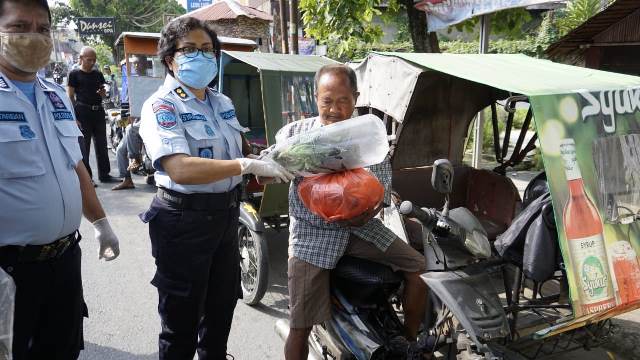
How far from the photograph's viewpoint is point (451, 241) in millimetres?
2332

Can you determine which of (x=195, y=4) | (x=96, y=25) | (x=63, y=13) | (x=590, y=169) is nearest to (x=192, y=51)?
(x=590, y=169)

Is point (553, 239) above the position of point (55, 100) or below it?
below

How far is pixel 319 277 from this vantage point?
2.33 meters

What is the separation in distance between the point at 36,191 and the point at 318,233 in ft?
3.89

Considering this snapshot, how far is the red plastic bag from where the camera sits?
1991mm

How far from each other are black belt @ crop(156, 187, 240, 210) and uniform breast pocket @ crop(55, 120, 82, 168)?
1.21ft

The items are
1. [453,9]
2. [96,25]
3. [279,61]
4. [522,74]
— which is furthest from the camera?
[96,25]

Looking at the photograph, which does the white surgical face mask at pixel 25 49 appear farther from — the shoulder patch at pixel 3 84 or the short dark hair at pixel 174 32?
the short dark hair at pixel 174 32

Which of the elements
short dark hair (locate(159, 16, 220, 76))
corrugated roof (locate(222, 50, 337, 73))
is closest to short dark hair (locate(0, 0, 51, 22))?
short dark hair (locate(159, 16, 220, 76))

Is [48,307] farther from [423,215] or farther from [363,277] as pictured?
[423,215]

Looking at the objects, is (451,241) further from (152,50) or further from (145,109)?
(152,50)

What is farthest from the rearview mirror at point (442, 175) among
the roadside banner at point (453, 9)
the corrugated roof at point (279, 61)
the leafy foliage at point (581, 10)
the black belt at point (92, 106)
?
the leafy foliage at point (581, 10)

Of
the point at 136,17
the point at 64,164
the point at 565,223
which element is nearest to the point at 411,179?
the point at 565,223

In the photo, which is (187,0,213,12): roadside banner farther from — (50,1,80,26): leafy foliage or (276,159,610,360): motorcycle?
(276,159,610,360): motorcycle
